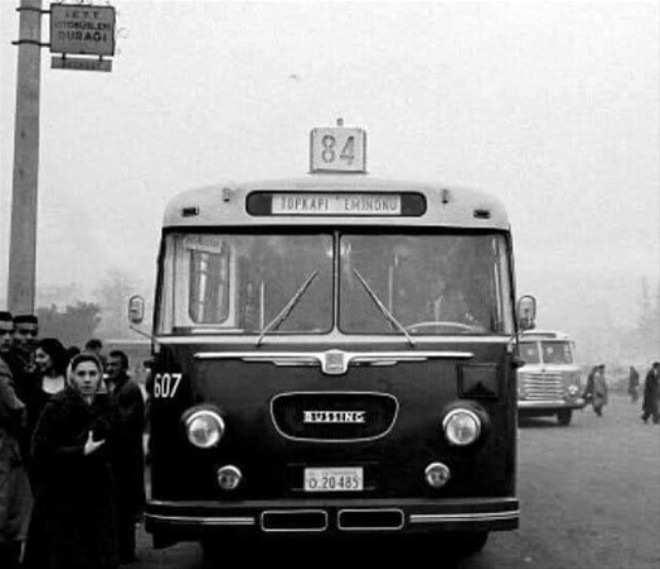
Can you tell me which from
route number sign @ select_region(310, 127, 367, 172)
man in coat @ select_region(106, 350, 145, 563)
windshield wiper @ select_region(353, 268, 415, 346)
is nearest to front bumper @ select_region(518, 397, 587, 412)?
route number sign @ select_region(310, 127, 367, 172)

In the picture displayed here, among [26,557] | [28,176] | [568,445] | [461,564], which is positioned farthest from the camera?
[568,445]

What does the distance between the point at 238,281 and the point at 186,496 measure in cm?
144

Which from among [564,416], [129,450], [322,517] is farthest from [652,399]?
[322,517]

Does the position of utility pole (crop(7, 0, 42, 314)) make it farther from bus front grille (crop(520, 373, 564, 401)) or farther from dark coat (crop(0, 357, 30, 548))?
bus front grille (crop(520, 373, 564, 401))

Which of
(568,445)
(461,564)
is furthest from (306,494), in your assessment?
(568,445)

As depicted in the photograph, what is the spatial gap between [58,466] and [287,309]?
214cm

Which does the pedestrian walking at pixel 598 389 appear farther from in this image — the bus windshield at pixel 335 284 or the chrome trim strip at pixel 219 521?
the chrome trim strip at pixel 219 521

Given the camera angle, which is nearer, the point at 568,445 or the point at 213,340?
the point at 213,340

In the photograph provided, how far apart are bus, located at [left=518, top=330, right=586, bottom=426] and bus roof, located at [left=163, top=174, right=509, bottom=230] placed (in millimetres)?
21412

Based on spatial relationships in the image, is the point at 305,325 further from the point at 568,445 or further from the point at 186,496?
the point at 568,445

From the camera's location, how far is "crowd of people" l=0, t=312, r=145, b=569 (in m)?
6.53

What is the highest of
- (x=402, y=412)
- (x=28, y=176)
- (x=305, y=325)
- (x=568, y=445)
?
(x=28, y=176)

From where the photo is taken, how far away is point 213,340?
8.05 metres

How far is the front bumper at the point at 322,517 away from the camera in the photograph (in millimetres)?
7879
